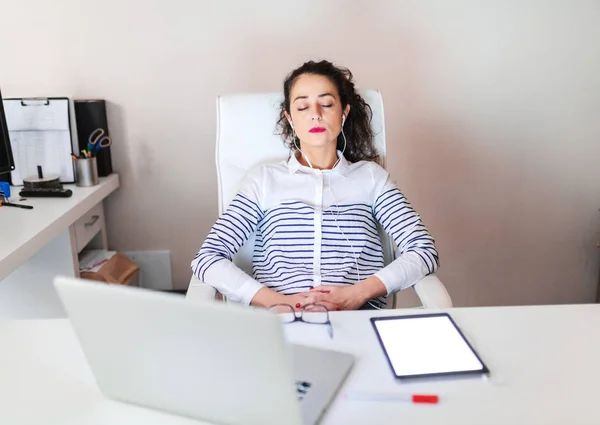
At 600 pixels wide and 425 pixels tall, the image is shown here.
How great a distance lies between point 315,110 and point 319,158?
0.46 ft

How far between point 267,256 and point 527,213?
4.38 ft

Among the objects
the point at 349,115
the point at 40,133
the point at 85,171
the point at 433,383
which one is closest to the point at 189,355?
the point at 433,383

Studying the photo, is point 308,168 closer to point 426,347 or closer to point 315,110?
point 315,110

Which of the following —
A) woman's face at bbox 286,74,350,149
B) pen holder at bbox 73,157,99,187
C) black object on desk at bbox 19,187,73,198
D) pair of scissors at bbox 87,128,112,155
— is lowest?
black object on desk at bbox 19,187,73,198

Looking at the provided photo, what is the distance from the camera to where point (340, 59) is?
2070 millimetres

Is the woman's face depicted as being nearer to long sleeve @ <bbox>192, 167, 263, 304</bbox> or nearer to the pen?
long sleeve @ <bbox>192, 167, 263, 304</bbox>

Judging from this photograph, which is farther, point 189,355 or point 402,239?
point 402,239

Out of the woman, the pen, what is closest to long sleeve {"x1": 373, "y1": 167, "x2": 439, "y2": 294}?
the woman

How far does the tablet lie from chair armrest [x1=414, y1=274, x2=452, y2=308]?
9.3 inches

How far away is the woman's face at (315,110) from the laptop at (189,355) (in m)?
0.85

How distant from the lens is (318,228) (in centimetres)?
143

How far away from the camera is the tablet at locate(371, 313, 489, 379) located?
31.0 inches

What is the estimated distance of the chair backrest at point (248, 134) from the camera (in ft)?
5.16

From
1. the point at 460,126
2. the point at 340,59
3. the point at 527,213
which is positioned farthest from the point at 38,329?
the point at 527,213
